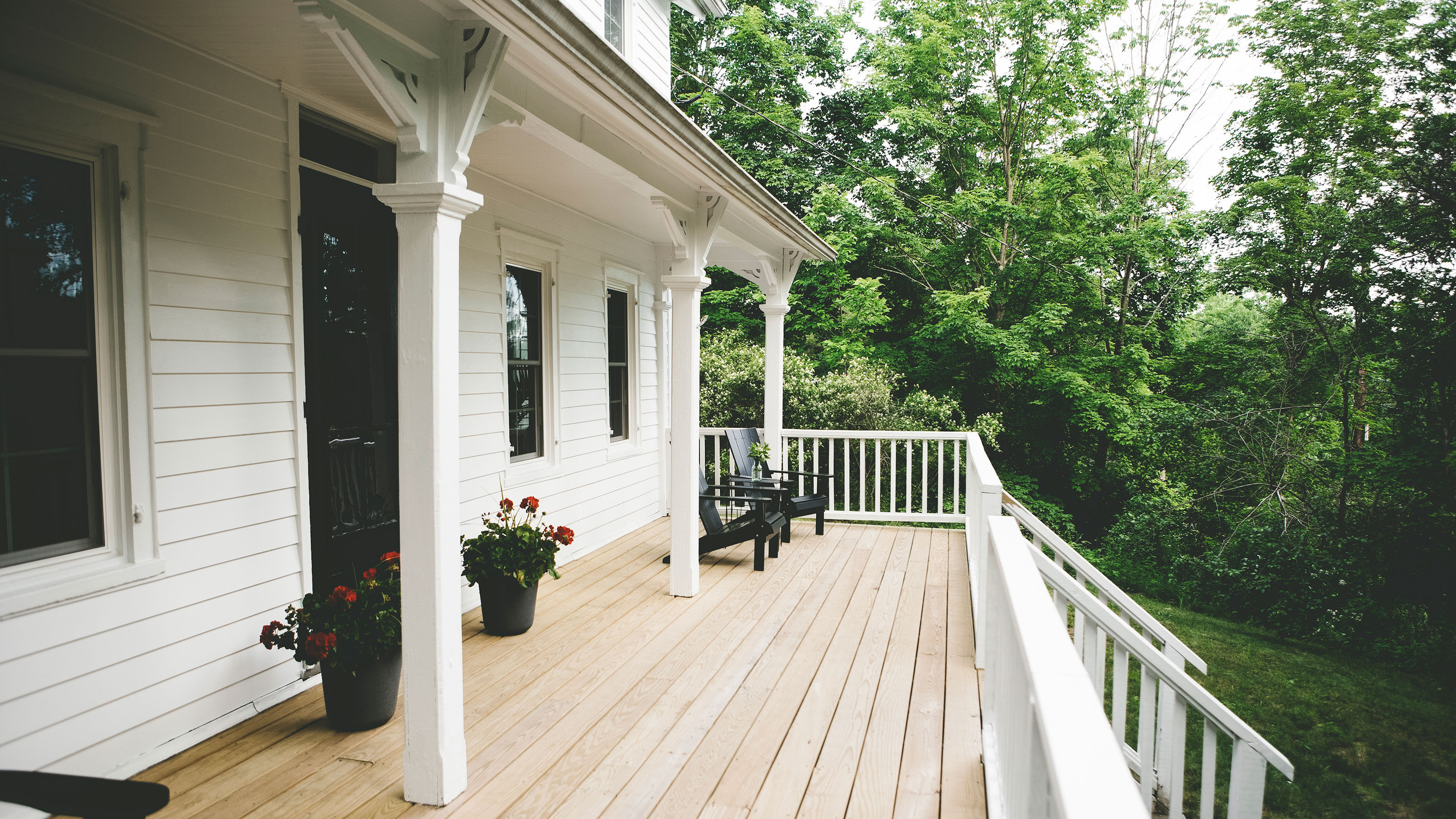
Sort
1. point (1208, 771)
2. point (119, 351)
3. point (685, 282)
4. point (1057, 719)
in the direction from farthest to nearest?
1. point (685, 282)
2. point (1208, 771)
3. point (119, 351)
4. point (1057, 719)

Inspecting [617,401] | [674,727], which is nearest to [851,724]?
[674,727]

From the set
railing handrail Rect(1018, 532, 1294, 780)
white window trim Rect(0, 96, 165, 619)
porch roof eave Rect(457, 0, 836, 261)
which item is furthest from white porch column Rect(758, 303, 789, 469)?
Answer: white window trim Rect(0, 96, 165, 619)

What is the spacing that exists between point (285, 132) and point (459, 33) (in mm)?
1263

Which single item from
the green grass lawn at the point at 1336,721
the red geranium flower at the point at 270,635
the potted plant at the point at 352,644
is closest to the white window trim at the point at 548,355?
the potted plant at the point at 352,644

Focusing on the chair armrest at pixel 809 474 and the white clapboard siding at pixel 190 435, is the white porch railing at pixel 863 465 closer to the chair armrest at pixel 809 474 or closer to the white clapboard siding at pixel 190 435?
the chair armrest at pixel 809 474

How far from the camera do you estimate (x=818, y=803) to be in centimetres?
250

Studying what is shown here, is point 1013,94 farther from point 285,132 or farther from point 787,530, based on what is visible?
point 285,132

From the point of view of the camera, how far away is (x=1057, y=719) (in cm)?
96

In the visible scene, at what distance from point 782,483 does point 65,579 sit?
4679 millimetres

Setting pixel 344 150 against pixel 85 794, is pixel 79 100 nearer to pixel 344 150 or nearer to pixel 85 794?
pixel 344 150

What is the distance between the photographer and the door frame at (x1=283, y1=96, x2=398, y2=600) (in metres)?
3.20

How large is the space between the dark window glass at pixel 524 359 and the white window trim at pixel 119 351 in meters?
2.32

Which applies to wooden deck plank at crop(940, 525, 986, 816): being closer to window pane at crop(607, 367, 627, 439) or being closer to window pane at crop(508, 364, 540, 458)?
window pane at crop(508, 364, 540, 458)

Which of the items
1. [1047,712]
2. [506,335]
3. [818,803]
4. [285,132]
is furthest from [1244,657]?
[285,132]
